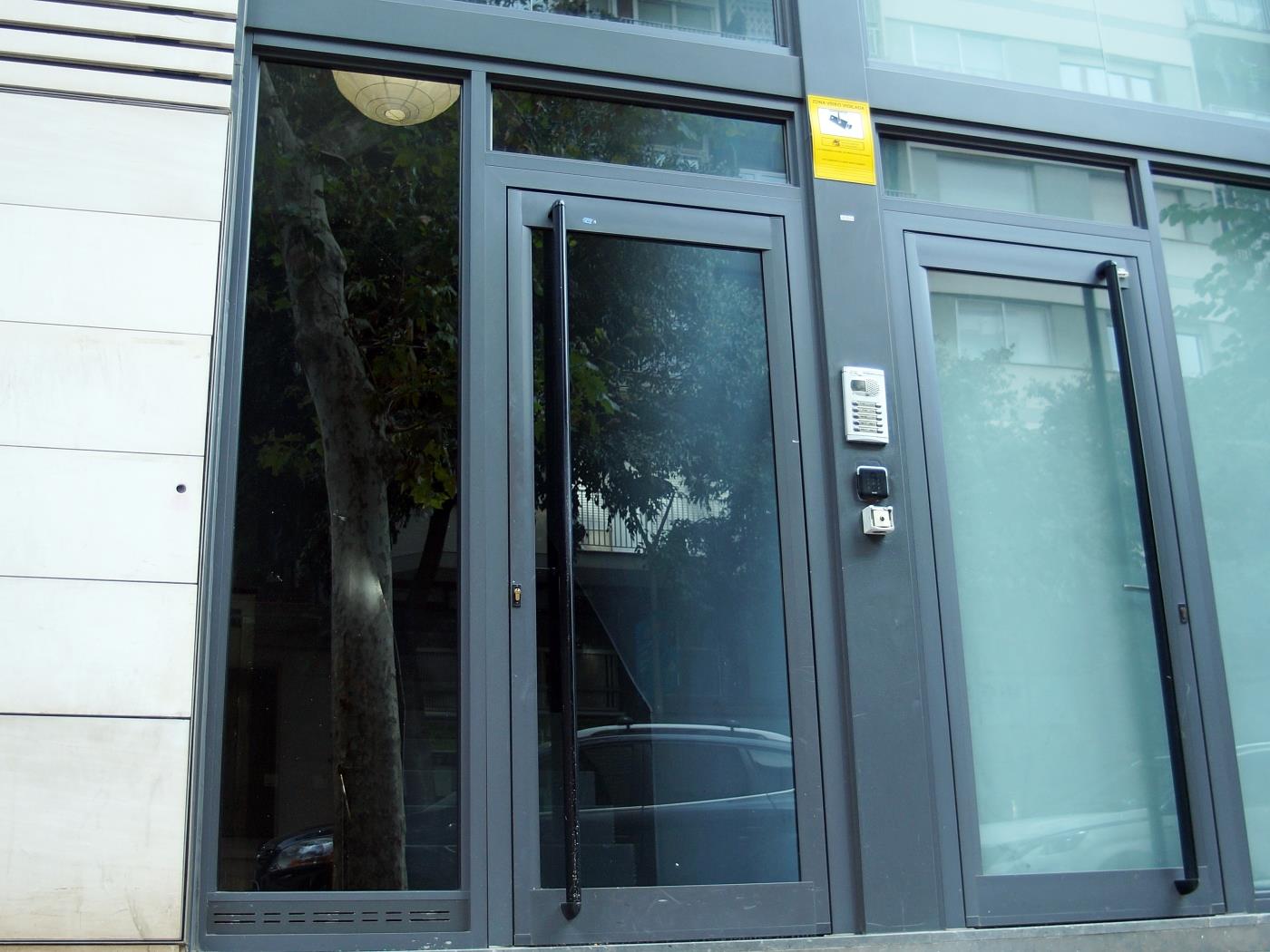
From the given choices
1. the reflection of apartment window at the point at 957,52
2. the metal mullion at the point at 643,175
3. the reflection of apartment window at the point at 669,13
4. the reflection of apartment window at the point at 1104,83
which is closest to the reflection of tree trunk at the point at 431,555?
the metal mullion at the point at 643,175

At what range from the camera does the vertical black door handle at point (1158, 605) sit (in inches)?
162

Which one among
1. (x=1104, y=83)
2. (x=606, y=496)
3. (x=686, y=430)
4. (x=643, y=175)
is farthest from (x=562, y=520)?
(x=1104, y=83)

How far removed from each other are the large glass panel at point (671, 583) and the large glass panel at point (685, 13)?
906 mm

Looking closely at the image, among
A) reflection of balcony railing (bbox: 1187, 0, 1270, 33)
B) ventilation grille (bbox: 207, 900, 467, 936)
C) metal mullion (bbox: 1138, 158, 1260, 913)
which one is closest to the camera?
ventilation grille (bbox: 207, 900, 467, 936)

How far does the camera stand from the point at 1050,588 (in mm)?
4375

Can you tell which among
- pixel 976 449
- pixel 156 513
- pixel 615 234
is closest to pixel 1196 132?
pixel 976 449

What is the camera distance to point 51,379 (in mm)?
3480

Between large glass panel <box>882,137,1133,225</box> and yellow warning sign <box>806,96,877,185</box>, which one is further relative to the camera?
large glass panel <box>882,137,1133,225</box>

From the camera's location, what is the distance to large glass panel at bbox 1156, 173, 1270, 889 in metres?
4.49

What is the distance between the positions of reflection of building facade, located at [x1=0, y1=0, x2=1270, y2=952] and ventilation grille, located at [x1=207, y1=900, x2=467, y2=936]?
0.02 meters

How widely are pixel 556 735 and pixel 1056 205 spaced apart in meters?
2.81

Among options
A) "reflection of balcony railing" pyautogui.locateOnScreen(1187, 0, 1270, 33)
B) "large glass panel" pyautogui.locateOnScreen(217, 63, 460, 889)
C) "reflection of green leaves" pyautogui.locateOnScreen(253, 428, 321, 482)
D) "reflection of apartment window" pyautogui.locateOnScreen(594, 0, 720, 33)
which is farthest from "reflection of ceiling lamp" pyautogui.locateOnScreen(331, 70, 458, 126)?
"reflection of balcony railing" pyautogui.locateOnScreen(1187, 0, 1270, 33)

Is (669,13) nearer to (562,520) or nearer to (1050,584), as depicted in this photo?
(562,520)

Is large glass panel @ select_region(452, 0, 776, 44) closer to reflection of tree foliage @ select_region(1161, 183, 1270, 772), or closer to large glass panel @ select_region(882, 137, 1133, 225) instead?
large glass panel @ select_region(882, 137, 1133, 225)
